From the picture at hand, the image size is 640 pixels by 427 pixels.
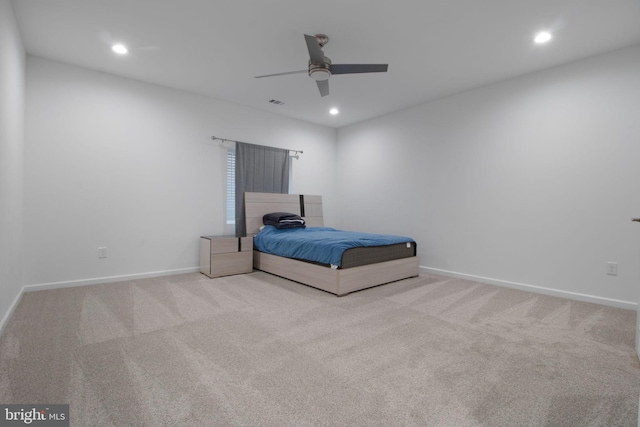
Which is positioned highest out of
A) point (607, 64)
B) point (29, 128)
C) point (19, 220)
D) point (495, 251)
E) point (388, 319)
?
point (607, 64)

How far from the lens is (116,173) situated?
148 inches

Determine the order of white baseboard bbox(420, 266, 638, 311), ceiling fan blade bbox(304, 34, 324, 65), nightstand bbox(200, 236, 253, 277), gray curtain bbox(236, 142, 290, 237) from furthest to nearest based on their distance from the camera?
gray curtain bbox(236, 142, 290, 237) → nightstand bbox(200, 236, 253, 277) → white baseboard bbox(420, 266, 638, 311) → ceiling fan blade bbox(304, 34, 324, 65)

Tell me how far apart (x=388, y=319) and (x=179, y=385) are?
5.56 feet

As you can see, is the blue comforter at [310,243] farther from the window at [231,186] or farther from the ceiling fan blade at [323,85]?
the ceiling fan blade at [323,85]

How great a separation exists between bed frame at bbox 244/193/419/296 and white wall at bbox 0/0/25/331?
2.58m

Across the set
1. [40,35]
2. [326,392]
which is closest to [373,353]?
[326,392]

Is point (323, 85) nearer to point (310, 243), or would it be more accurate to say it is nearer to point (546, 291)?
point (310, 243)

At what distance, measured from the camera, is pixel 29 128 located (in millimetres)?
3246

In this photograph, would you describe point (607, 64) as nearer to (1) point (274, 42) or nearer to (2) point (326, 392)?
(1) point (274, 42)

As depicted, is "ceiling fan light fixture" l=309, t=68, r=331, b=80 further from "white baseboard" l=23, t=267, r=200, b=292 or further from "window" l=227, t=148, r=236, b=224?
"white baseboard" l=23, t=267, r=200, b=292

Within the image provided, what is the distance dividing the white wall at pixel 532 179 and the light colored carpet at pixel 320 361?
571mm

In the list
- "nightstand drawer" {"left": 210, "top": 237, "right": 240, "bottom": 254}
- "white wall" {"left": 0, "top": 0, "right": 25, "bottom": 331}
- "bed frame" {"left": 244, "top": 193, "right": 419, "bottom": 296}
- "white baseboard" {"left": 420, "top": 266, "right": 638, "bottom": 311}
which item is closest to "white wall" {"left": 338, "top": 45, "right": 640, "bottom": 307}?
"white baseboard" {"left": 420, "top": 266, "right": 638, "bottom": 311}

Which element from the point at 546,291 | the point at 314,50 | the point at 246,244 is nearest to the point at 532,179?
the point at 546,291

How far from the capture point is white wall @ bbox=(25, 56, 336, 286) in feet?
10.9
